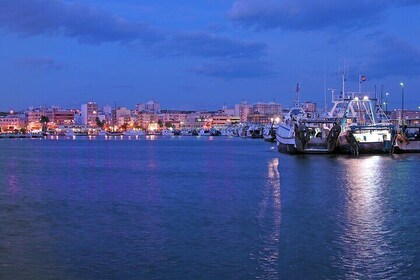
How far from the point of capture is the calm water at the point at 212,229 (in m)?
13.9

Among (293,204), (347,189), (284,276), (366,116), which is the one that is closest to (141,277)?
(284,276)

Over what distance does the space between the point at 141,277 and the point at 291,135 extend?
50770 mm

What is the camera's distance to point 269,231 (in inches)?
723

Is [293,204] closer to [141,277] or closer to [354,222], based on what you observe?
[354,222]

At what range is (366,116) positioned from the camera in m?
76.6

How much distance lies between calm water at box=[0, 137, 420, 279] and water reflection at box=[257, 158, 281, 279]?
0.04 metres

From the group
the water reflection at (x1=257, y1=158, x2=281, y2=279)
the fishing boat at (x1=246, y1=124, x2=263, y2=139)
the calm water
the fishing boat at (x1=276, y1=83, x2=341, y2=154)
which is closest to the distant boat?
the fishing boat at (x1=276, y1=83, x2=341, y2=154)

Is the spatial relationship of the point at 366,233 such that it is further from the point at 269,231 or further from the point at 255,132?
the point at 255,132

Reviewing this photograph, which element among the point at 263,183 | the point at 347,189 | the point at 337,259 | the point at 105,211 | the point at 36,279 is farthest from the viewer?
the point at 263,183

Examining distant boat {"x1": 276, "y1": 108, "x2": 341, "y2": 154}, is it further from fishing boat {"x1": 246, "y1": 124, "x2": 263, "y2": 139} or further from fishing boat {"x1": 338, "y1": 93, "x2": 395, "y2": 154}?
fishing boat {"x1": 246, "y1": 124, "x2": 263, "y2": 139}

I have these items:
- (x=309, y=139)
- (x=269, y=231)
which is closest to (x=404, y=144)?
(x=309, y=139)

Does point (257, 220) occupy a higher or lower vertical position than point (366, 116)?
lower

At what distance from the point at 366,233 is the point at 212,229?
4848 millimetres

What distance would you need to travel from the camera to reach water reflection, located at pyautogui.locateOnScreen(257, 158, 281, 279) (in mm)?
13864
